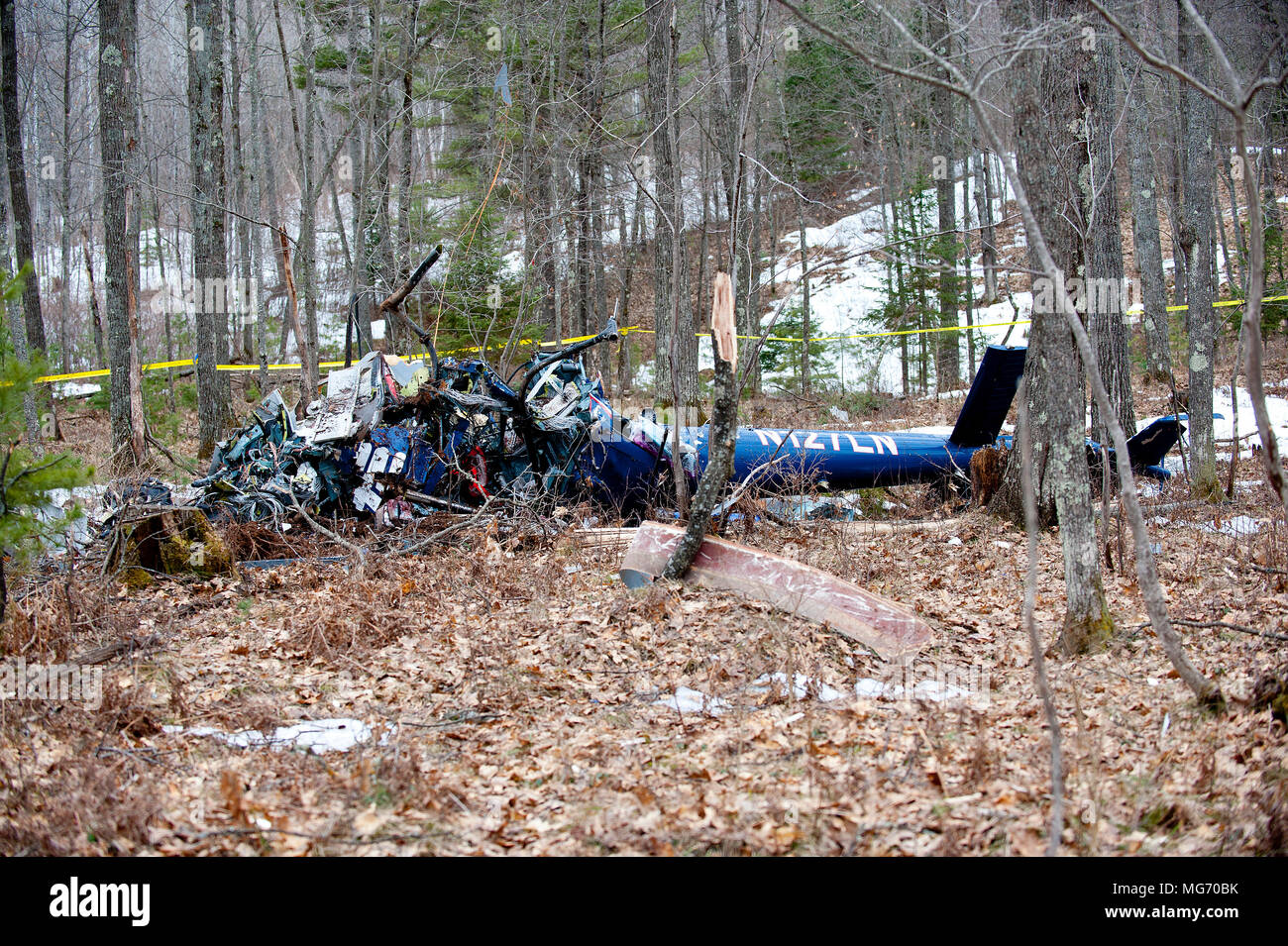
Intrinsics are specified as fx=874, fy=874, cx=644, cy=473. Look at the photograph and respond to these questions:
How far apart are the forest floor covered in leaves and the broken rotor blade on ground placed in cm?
13

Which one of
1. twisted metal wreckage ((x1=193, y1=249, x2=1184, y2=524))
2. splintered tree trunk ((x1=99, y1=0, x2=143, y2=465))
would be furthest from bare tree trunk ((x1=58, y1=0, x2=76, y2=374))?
twisted metal wreckage ((x1=193, y1=249, x2=1184, y2=524))

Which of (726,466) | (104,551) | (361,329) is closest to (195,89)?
(361,329)

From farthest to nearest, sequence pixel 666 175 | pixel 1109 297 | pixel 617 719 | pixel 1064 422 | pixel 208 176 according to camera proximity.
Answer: pixel 208 176
pixel 666 175
pixel 1109 297
pixel 1064 422
pixel 617 719

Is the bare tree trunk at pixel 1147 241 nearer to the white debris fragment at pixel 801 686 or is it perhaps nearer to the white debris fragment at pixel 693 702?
the white debris fragment at pixel 801 686

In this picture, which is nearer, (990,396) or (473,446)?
(473,446)

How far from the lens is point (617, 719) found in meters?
4.37

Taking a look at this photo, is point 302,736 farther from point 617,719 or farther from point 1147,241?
point 1147,241

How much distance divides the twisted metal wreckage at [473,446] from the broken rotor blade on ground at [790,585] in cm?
174

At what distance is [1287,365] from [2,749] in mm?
19057

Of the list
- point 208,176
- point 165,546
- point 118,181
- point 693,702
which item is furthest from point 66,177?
point 693,702

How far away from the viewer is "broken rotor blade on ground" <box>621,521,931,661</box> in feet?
17.3

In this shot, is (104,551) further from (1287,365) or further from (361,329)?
(1287,365)

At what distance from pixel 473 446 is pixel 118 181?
19.2 feet
